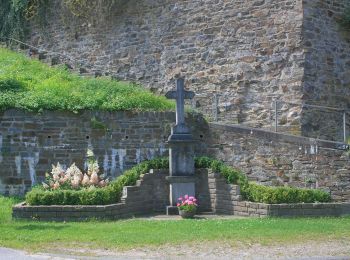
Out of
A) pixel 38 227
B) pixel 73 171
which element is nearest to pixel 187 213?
pixel 73 171

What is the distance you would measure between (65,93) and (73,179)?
3771mm

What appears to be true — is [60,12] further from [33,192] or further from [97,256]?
[97,256]

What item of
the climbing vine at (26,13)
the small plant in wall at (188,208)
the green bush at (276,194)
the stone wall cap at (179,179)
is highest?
the climbing vine at (26,13)

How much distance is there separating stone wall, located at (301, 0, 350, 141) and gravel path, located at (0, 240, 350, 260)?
774 cm

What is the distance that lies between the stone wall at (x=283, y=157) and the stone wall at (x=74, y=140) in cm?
166

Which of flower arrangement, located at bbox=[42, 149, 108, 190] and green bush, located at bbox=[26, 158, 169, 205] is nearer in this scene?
green bush, located at bbox=[26, 158, 169, 205]

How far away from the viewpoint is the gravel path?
29.0ft

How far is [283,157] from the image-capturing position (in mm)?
15203

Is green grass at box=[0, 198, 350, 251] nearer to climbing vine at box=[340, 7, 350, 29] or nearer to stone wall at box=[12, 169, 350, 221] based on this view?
stone wall at box=[12, 169, 350, 221]

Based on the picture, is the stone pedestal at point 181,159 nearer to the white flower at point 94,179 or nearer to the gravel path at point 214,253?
the white flower at point 94,179

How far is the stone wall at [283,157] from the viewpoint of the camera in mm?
14367

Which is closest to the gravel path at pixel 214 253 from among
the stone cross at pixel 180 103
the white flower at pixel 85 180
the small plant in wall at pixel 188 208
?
the small plant in wall at pixel 188 208

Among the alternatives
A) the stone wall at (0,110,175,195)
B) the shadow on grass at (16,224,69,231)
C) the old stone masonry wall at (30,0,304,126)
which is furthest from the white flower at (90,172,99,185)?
the old stone masonry wall at (30,0,304,126)

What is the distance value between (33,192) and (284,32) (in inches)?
340
